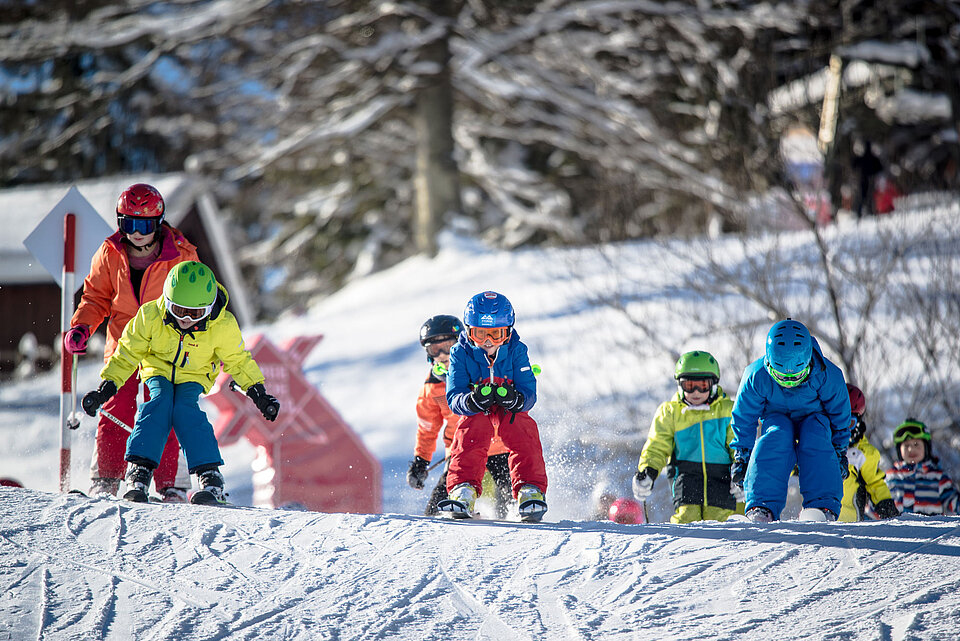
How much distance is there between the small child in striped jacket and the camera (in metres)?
6.90

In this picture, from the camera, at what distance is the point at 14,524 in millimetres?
4438

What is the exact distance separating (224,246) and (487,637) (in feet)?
49.7

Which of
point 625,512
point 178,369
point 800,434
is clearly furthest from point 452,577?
point 625,512

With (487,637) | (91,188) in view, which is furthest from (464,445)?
(91,188)

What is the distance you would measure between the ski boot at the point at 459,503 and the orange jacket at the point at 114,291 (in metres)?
2.20

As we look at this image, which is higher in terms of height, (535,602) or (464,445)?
(464,445)

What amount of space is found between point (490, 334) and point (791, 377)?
1.65m

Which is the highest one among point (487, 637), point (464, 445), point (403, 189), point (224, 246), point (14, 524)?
point (403, 189)

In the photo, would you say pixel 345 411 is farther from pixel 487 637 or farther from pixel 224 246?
pixel 487 637

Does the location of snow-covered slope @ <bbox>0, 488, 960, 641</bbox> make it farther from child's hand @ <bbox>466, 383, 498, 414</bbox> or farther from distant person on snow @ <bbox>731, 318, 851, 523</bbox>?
child's hand @ <bbox>466, 383, 498, 414</bbox>

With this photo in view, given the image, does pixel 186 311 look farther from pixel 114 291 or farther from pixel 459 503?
pixel 459 503

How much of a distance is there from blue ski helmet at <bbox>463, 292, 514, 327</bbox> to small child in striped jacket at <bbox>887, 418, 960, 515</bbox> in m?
3.93

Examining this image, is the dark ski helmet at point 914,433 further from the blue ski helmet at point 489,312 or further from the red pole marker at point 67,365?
the red pole marker at point 67,365

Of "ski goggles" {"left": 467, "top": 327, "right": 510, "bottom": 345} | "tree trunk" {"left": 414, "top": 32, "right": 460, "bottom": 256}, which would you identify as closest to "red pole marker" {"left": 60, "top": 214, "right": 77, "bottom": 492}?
"ski goggles" {"left": 467, "top": 327, "right": 510, "bottom": 345}
